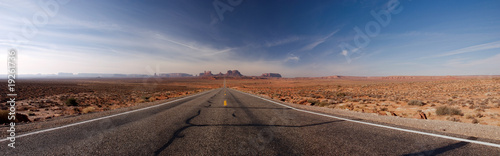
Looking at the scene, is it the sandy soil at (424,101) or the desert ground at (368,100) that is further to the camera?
the desert ground at (368,100)

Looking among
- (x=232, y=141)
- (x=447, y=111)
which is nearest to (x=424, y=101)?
(x=447, y=111)

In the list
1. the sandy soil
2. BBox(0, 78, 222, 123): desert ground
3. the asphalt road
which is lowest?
BBox(0, 78, 222, 123): desert ground

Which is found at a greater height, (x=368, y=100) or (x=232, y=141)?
(x=232, y=141)

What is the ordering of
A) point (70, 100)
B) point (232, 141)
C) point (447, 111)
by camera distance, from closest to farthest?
point (232, 141) → point (447, 111) → point (70, 100)

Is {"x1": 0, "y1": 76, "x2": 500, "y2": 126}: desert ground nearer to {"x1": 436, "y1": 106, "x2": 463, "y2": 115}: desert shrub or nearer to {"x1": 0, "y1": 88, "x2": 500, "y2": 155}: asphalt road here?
{"x1": 436, "y1": 106, "x2": 463, "y2": 115}: desert shrub

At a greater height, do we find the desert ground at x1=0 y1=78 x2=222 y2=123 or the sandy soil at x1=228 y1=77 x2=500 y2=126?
the sandy soil at x1=228 y1=77 x2=500 y2=126

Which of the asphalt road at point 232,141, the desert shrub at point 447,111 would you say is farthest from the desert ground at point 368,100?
the asphalt road at point 232,141

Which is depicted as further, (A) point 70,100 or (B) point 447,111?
(A) point 70,100

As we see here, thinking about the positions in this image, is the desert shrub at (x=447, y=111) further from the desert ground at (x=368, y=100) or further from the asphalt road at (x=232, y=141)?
the asphalt road at (x=232, y=141)

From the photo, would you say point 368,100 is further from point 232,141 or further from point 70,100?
point 70,100

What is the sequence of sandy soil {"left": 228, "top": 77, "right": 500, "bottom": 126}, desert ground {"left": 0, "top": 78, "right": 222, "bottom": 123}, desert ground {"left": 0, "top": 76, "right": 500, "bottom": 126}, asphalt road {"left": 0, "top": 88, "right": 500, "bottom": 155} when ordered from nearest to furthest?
asphalt road {"left": 0, "top": 88, "right": 500, "bottom": 155} < sandy soil {"left": 228, "top": 77, "right": 500, "bottom": 126} < desert ground {"left": 0, "top": 76, "right": 500, "bottom": 126} < desert ground {"left": 0, "top": 78, "right": 222, "bottom": 123}

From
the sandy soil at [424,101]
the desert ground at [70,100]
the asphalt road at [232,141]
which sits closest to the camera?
the asphalt road at [232,141]

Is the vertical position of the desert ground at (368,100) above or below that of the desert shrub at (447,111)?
below

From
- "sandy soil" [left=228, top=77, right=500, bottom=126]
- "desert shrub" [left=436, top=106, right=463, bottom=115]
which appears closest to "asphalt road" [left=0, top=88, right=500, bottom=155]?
"sandy soil" [left=228, top=77, right=500, bottom=126]
